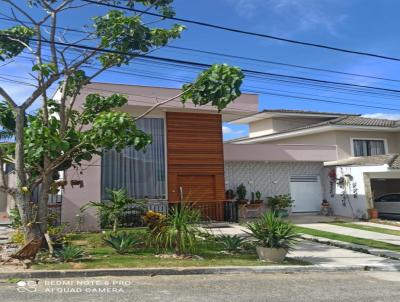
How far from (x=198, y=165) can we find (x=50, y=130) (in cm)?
1070

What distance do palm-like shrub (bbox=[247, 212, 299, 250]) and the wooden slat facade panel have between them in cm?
872

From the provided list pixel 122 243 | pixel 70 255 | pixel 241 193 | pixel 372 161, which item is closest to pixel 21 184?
pixel 70 255

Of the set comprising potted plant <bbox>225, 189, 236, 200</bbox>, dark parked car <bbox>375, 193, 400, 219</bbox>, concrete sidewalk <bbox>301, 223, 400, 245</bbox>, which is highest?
potted plant <bbox>225, 189, 236, 200</bbox>

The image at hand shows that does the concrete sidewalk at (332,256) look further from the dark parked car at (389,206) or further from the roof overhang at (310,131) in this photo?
the roof overhang at (310,131)

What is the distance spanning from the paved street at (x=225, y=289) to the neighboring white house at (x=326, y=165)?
13242 mm

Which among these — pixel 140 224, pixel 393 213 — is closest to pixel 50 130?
pixel 140 224

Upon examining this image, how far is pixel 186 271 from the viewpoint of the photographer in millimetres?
9852

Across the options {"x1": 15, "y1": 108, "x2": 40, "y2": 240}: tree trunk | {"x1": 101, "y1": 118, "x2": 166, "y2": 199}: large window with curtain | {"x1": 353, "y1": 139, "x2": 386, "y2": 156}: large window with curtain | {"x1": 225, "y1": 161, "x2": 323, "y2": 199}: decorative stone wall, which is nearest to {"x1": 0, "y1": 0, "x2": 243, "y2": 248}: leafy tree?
{"x1": 15, "y1": 108, "x2": 40, "y2": 240}: tree trunk

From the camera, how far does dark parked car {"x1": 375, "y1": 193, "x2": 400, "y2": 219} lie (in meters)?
24.9

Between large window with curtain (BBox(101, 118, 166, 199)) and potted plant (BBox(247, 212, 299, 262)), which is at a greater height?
large window with curtain (BBox(101, 118, 166, 199))

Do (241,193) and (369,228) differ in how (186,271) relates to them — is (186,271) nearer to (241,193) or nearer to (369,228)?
(369,228)

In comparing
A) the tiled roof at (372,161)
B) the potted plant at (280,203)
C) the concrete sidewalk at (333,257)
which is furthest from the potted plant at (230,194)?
the concrete sidewalk at (333,257)

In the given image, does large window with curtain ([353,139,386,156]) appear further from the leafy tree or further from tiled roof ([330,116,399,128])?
the leafy tree

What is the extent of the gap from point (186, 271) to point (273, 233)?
8.39 ft
